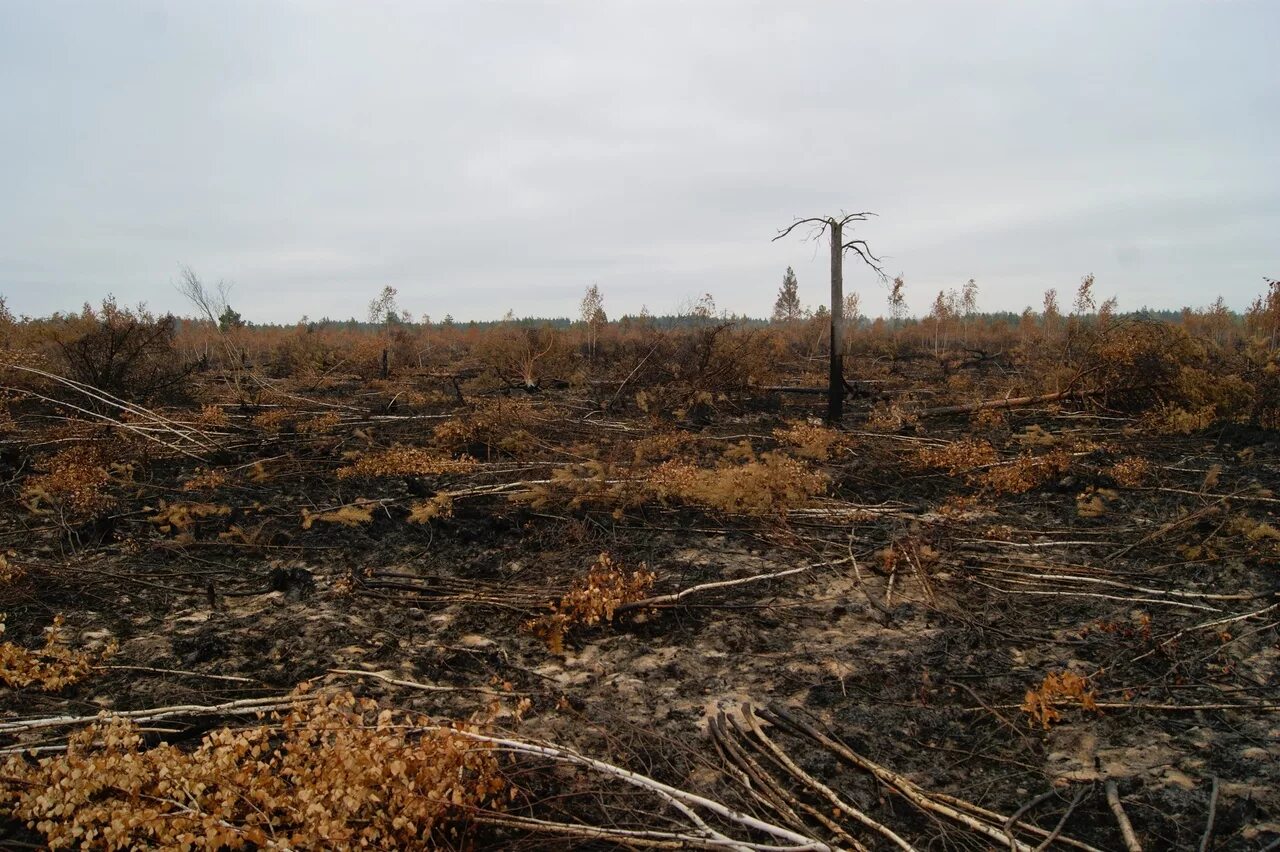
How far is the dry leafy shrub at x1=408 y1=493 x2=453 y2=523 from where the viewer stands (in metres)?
6.76

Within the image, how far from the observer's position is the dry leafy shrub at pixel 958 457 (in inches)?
344

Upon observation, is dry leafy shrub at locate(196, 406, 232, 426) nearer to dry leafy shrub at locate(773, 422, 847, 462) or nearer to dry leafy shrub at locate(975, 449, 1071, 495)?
dry leafy shrub at locate(773, 422, 847, 462)

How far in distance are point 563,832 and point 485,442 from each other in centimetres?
797

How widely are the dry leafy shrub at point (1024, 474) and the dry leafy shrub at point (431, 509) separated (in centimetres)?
583

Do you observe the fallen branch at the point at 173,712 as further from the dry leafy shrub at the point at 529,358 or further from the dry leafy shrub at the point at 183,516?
the dry leafy shrub at the point at 529,358

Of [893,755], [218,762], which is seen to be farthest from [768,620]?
[218,762]

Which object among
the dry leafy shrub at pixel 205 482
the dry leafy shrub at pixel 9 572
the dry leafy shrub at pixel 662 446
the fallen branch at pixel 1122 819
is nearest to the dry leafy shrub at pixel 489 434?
the dry leafy shrub at pixel 662 446

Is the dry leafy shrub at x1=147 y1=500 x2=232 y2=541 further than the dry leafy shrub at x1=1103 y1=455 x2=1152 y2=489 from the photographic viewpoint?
No

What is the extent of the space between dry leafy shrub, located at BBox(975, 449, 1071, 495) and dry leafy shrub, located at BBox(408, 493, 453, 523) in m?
5.83

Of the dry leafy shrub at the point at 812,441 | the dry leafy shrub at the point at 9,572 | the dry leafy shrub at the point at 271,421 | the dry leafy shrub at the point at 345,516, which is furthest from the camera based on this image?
the dry leafy shrub at the point at 271,421

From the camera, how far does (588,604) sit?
4746 millimetres

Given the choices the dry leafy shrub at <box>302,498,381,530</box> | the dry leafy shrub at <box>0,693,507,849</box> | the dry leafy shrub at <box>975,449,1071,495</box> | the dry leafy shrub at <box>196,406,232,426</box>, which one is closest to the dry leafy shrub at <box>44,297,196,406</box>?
the dry leafy shrub at <box>196,406,232,426</box>

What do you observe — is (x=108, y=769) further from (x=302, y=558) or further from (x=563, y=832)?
(x=302, y=558)

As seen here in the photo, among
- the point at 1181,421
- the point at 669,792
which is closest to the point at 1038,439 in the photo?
the point at 1181,421
